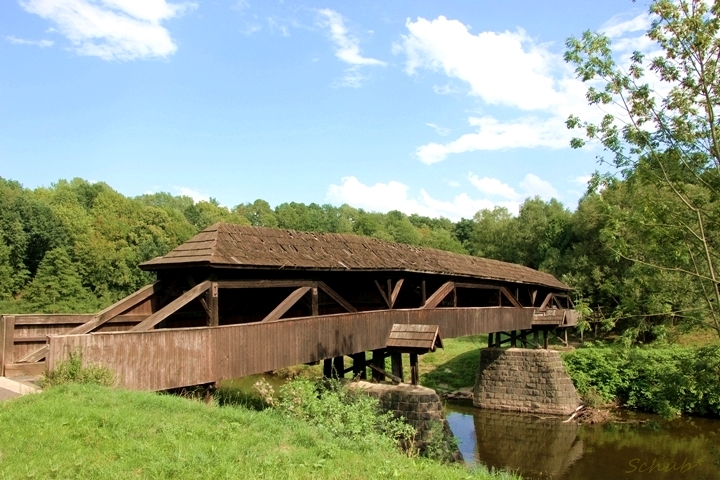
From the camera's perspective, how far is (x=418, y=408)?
11734mm

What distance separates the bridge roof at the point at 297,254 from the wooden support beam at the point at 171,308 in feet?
1.29

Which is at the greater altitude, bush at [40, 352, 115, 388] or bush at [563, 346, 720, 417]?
bush at [40, 352, 115, 388]

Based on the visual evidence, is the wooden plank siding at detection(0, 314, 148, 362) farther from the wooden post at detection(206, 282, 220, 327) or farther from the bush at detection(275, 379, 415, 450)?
the bush at detection(275, 379, 415, 450)

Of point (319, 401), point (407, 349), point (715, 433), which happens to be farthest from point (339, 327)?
point (715, 433)

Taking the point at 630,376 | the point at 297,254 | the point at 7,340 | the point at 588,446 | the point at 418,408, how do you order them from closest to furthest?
the point at 7,340
the point at 297,254
the point at 418,408
the point at 588,446
the point at 630,376

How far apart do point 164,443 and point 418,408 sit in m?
7.11

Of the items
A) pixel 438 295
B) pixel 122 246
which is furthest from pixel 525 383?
pixel 122 246

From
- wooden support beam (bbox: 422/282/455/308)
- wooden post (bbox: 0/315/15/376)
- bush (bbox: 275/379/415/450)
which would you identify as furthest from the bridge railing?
wooden support beam (bbox: 422/282/455/308)

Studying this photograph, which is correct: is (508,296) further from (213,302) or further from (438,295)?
(213,302)

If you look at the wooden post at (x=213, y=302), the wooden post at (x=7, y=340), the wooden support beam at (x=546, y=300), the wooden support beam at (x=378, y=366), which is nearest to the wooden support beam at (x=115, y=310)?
the wooden post at (x=7, y=340)

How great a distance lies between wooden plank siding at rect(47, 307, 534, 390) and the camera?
7523 mm

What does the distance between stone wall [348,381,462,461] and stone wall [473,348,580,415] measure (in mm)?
9970

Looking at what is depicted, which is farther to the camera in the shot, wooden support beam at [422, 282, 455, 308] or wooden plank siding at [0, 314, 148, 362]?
wooden support beam at [422, 282, 455, 308]

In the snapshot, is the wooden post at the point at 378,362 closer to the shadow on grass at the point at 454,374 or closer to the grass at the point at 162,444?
the grass at the point at 162,444
